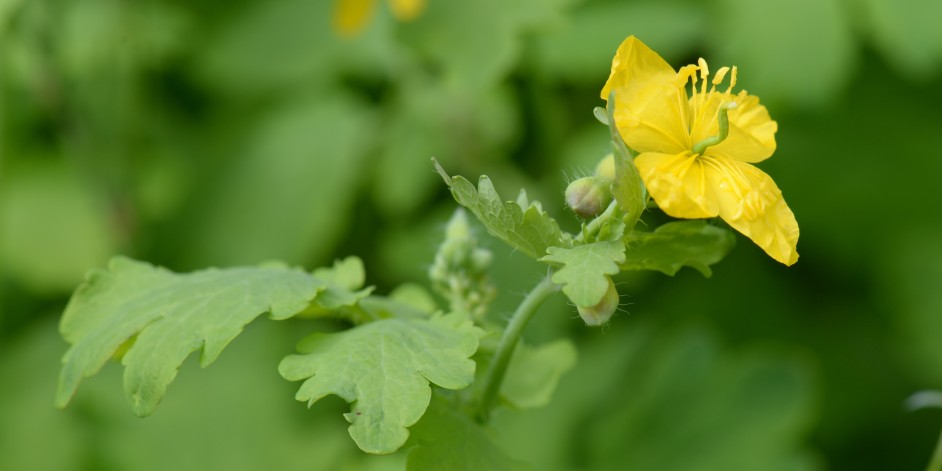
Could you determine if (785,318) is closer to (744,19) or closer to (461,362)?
(744,19)

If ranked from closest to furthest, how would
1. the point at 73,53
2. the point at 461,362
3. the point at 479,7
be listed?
the point at 461,362
the point at 479,7
the point at 73,53

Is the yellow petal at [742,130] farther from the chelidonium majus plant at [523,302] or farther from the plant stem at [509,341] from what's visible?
the plant stem at [509,341]

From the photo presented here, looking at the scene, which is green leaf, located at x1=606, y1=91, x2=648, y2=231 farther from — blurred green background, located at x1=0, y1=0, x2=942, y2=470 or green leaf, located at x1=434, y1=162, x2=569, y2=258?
blurred green background, located at x1=0, y1=0, x2=942, y2=470

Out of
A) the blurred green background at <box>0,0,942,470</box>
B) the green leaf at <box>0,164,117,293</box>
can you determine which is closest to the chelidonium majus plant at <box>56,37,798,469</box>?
the blurred green background at <box>0,0,942,470</box>

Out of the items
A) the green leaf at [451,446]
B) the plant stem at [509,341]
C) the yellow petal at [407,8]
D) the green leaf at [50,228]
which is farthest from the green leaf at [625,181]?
the green leaf at [50,228]

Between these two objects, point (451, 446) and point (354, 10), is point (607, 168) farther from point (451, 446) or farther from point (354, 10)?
point (354, 10)

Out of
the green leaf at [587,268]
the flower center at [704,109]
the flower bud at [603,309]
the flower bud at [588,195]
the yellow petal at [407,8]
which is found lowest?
the yellow petal at [407,8]

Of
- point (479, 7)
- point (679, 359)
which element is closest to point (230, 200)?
point (479, 7)

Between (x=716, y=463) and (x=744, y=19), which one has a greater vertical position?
(x=744, y=19)
